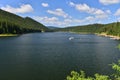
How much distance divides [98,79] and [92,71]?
42.3 metres

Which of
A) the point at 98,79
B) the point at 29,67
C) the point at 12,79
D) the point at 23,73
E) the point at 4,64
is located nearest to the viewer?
the point at 98,79

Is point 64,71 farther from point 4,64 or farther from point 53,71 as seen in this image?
point 4,64

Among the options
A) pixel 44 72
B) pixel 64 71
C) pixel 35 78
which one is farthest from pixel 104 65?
pixel 35 78

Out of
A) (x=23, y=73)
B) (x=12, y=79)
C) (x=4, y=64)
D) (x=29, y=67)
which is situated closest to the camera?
(x=12, y=79)

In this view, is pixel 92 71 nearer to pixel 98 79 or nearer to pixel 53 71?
pixel 53 71

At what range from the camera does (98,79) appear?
19297 millimetres

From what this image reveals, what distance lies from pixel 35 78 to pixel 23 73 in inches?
228

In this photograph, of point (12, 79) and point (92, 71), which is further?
point (92, 71)

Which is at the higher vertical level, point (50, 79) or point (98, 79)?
point (98, 79)

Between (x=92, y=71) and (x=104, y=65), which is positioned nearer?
(x=92, y=71)

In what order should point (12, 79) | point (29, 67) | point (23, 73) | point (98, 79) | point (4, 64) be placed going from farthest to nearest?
point (4, 64) → point (29, 67) → point (23, 73) → point (12, 79) → point (98, 79)

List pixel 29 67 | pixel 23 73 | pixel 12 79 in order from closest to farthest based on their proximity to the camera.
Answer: pixel 12 79, pixel 23 73, pixel 29 67

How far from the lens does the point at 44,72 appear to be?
2354 inches

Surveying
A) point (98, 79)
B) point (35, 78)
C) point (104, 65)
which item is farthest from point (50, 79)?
point (98, 79)
